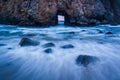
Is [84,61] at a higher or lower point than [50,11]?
lower

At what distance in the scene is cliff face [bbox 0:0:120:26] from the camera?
1570 cm

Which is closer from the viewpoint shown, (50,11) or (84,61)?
(84,61)

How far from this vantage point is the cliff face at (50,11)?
15.7m

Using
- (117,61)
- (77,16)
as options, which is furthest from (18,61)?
(77,16)

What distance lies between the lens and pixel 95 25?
17.5 m

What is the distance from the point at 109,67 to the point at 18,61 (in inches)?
94.9

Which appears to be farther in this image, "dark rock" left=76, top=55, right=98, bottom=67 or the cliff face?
the cliff face

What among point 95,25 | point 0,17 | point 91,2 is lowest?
point 95,25

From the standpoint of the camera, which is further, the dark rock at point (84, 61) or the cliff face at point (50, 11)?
the cliff face at point (50, 11)

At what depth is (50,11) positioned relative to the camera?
15.8m

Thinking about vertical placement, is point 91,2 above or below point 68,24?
above

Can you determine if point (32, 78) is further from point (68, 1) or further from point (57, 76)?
point (68, 1)

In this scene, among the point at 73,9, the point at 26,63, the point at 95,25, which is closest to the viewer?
the point at 26,63

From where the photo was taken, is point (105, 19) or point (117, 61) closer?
point (117, 61)
